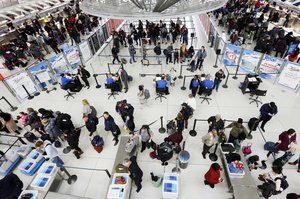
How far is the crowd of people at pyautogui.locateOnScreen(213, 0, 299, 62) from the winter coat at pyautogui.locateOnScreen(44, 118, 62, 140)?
12667mm

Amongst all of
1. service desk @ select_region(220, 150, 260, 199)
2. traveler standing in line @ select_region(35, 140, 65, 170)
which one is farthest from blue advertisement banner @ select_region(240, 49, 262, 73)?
traveler standing in line @ select_region(35, 140, 65, 170)

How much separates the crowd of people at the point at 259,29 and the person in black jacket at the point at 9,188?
542 inches

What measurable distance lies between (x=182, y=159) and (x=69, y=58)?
→ 29.8 ft

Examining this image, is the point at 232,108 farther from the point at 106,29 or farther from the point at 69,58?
the point at 106,29

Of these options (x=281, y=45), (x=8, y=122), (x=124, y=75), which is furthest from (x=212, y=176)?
(x=281, y=45)

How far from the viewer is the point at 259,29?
560 inches

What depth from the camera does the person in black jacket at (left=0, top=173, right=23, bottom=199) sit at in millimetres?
4661

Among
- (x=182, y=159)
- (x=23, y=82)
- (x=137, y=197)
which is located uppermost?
(x=23, y=82)

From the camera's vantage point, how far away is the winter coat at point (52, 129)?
656cm

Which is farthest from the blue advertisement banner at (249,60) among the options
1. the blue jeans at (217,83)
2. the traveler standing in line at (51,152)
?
the traveler standing in line at (51,152)

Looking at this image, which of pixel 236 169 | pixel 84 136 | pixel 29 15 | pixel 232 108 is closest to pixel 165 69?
pixel 232 108

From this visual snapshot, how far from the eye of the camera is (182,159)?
5.82 m

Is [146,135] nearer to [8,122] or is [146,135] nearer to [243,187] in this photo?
[243,187]

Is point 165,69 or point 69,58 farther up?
point 69,58
